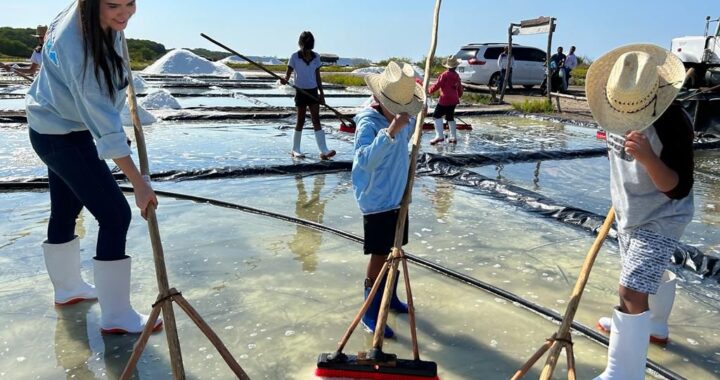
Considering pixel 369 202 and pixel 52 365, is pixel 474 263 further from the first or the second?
pixel 52 365

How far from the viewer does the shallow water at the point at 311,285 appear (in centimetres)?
225

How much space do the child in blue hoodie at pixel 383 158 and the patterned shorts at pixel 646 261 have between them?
90 centimetres

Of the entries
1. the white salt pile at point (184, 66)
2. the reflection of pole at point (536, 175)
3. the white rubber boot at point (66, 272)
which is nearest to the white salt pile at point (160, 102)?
the reflection of pole at point (536, 175)

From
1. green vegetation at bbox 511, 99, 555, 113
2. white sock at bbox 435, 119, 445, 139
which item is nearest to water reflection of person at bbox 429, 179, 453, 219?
white sock at bbox 435, 119, 445, 139

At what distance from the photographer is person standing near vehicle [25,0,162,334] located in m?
1.92

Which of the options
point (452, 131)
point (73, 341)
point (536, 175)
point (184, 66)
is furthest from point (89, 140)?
point (184, 66)

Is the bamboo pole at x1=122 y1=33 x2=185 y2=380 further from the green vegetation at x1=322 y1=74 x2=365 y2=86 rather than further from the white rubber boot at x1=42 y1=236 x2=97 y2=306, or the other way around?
the green vegetation at x1=322 y1=74 x2=365 y2=86

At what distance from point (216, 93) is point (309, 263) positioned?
1255 cm

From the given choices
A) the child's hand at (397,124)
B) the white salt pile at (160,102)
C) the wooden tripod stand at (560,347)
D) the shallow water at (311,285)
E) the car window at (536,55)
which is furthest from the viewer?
the car window at (536,55)

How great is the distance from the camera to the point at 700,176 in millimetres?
6004

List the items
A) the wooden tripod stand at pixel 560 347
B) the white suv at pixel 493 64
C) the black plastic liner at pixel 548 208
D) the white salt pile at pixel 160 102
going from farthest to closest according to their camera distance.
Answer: the white suv at pixel 493 64 < the white salt pile at pixel 160 102 < the black plastic liner at pixel 548 208 < the wooden tripod stand at pixel 560 347

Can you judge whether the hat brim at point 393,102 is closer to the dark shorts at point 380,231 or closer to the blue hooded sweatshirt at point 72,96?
the dark shorts at point 380,231

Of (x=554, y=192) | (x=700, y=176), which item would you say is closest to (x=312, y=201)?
(x=554, y=192)

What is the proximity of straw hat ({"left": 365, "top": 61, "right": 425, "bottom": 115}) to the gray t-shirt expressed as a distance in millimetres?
752
